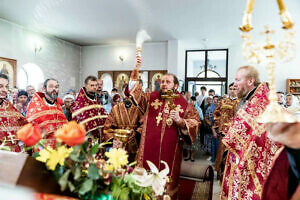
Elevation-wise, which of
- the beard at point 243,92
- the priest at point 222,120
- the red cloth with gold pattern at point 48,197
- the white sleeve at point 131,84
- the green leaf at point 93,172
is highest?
the white sleeve at point 131,84

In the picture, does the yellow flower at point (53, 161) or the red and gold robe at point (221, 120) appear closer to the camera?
the yellow flower at point (53, 161)

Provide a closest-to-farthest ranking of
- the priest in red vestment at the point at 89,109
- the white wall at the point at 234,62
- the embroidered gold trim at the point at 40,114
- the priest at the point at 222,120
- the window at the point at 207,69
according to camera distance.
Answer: the embroidered gold trim at the point at 40,114
the priest in red vestment at the point at 89,109
the priest at the point at 222,120
the white wall at the point at 234,62
the window at the point at 207,69

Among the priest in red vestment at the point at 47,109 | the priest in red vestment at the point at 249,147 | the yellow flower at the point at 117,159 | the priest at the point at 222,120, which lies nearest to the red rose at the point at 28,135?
the yellow flower at the point at 117,159

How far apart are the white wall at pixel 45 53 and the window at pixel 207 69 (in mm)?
5505

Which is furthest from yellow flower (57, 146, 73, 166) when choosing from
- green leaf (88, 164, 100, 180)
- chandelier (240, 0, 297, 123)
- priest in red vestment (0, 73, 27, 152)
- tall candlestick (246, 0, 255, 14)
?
priest in red vestment (0, 73, 27, 152)

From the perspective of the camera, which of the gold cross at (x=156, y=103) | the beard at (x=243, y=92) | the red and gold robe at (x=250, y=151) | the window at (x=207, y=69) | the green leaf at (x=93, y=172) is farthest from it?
the window at (x=207, y=69)

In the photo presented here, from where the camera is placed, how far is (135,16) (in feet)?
24.8

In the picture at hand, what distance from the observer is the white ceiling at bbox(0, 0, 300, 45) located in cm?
640

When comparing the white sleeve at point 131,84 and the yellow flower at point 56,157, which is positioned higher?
the white sleeve at point 131,84

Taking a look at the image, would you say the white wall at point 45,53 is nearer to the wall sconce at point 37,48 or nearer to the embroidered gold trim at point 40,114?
the wall sconce at point 37,48

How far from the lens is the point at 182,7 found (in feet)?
21.6

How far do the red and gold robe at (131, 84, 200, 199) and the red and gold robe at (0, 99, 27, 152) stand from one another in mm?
1425

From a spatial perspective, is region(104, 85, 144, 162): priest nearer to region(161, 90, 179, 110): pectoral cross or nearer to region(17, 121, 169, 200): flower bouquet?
region(161, 90, 179, 110): pectoral cross

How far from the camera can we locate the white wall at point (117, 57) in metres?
11.0
